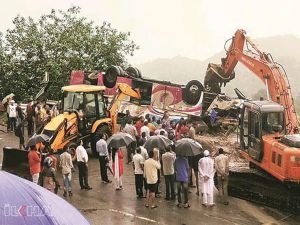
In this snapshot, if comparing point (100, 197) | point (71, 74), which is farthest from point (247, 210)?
point (71, 74)

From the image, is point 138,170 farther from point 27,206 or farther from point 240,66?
point 240,66

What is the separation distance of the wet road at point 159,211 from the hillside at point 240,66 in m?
57.9

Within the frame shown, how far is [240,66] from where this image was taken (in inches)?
3536

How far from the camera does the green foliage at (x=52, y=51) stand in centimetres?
3103

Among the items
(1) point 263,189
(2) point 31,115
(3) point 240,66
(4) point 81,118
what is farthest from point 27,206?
(3) point 240,66

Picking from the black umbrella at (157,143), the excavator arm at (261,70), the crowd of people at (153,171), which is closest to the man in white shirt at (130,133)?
the crowd of people at (153,171)

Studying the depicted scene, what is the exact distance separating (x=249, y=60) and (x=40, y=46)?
47.4 ft

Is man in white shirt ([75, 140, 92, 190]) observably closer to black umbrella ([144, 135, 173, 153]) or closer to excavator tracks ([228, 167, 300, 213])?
black umbrella ([144, 135, 173, 153])

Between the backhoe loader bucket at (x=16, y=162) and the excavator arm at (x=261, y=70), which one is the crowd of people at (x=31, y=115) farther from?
the excavator arm at (x=261, y=70)

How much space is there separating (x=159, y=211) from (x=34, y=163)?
410cm

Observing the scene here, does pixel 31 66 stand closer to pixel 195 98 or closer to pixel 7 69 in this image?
pixel 7 69

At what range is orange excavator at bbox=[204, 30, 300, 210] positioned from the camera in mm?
15594

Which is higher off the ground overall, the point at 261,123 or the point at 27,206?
the point at 261,123

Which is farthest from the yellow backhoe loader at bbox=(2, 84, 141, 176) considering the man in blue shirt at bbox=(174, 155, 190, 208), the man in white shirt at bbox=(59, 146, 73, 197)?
the man in blue shirt at bbox=(174, 155, 190, 208)
